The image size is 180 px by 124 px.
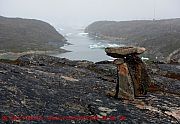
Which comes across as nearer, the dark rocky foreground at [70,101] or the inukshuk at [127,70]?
the dark rocky foreground at [70,101]

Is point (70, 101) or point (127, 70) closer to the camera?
point (70, 101)

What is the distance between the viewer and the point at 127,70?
61.9 feet

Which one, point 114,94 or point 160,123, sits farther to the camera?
point 114,94

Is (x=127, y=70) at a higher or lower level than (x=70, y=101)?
higher

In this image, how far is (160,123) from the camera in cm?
1638

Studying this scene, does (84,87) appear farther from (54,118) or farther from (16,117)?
(16,117)

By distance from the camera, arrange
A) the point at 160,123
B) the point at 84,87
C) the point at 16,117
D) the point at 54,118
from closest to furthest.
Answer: the point at 16,117, the point at 54,118, the point at 160,123, the point at 84,87

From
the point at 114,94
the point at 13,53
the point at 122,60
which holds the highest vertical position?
the point at 122,60

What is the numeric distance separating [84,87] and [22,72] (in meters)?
3.91

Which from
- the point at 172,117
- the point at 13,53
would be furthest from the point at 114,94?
the point at 13,53

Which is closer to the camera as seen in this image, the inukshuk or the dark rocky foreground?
the dark rocky foreground

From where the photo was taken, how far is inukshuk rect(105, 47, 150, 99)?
1872 centimetres

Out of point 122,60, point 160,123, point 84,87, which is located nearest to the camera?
point 160,123

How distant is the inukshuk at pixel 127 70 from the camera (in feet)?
61.4
